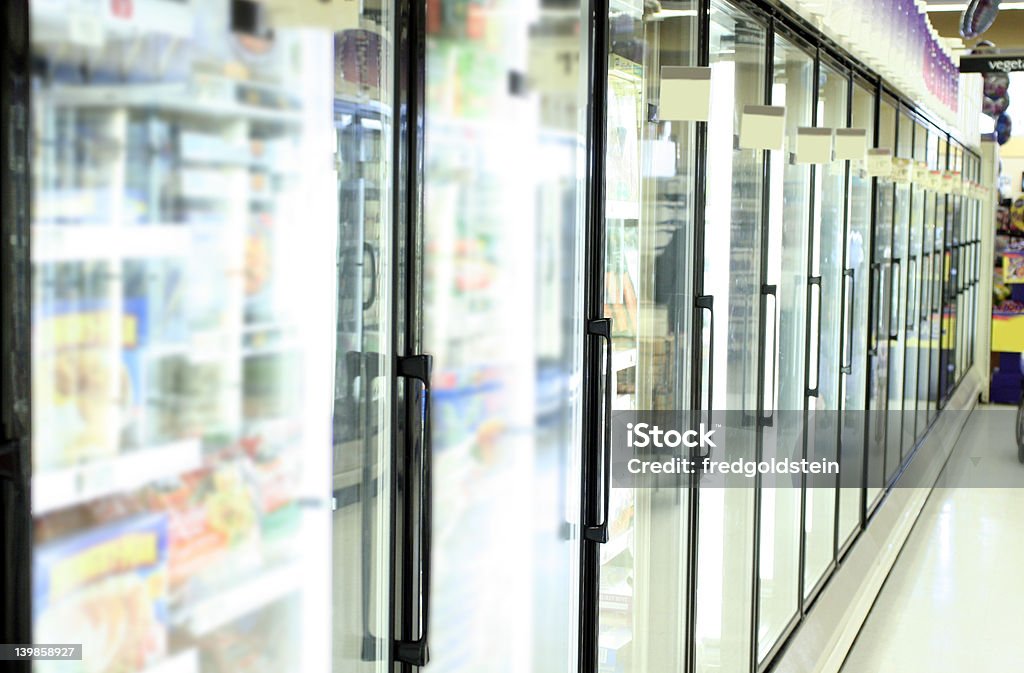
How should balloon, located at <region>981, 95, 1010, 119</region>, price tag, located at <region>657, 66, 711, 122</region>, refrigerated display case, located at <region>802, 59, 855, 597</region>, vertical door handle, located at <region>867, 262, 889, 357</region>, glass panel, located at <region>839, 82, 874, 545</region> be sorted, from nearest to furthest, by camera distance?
price tag, located at <region>657, 66, 711, 122</region>
refrigerated display case, located at <region>802, 59, 855, 597</region>
glass panel, located at <region>839, 82, 874, 545</region>
vertical door handle, located at <region>867, 262, 889, 357</region>
balloon, located at <region>981, 95, 1010, 119</region>

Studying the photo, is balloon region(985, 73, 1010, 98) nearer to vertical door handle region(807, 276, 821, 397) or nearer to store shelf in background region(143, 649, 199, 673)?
vertical door handle region(807, 276, 821, 397)

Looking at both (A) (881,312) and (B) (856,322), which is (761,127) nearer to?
(B) (856,322)

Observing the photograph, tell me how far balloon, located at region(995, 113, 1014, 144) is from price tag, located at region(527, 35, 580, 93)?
403 inches

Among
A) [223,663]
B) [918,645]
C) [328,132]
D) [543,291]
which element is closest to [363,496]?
[223,663]

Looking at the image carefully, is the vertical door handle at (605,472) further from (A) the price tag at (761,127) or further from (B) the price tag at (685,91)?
(A) the price tag at (761,127)

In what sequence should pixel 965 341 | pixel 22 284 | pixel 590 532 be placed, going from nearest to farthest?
pixel 22 284
pixel 590 532
pixel 965 341

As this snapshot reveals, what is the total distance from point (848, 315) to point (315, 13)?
4.22 metres

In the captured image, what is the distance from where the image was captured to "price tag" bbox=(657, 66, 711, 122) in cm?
224

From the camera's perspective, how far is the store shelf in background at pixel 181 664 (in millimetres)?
1121

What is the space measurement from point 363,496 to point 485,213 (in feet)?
1.63

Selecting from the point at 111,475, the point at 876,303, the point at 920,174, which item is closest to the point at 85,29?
the point at 111,475

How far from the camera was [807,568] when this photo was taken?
14.3ft

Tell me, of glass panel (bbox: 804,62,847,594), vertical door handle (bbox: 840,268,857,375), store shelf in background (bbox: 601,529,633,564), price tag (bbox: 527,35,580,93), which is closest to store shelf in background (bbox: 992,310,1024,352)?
vertical door handle (bbox: 840,268,857,375)

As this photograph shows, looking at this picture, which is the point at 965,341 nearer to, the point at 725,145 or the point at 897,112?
the point at 897,112
